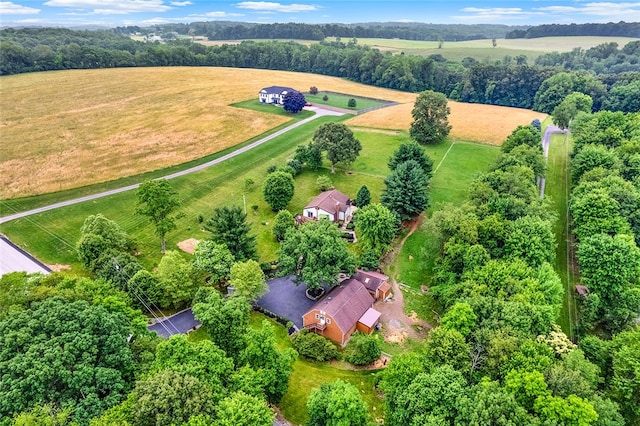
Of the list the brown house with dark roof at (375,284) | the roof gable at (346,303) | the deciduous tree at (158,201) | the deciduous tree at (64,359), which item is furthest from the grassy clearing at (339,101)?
the deciduous tree at (64,359)

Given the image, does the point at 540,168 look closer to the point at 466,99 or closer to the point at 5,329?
the point at 5,329

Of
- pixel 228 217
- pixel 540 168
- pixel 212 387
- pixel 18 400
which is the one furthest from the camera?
pixel 540 168

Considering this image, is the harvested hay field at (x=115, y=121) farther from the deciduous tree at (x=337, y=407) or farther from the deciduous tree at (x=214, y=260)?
the deciduous tree at (x=337, y=407)

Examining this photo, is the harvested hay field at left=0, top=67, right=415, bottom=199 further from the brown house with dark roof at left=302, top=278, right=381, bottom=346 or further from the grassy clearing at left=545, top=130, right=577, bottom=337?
the grassy clearing at left=545, top=130, right=577, bottom=337

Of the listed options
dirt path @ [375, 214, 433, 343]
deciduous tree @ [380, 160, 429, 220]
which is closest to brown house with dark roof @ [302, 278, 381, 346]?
dirt path @ [375, 214, 433, 343]

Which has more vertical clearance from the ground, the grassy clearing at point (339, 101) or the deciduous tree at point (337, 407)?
the grassy clearing at point (339, 101)

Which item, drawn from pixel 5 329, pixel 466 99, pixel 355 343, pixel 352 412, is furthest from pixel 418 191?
pixel 466 99

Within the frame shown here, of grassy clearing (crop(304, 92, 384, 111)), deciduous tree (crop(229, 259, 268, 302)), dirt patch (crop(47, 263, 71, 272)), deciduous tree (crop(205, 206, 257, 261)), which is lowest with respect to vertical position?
dirt patch (crop(47, 263, 71, 272))
